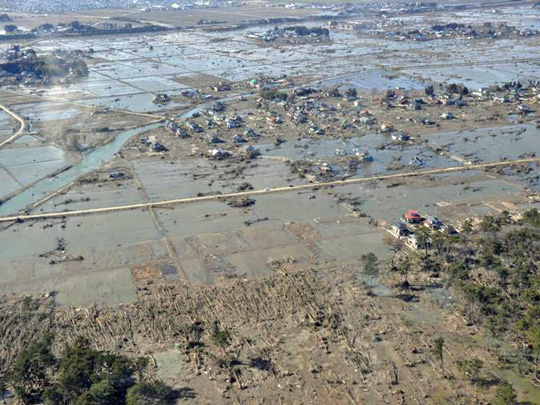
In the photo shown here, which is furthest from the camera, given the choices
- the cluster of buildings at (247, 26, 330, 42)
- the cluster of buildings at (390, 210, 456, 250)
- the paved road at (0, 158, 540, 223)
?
the cluster of buildings at (247, 26, 330, 42)

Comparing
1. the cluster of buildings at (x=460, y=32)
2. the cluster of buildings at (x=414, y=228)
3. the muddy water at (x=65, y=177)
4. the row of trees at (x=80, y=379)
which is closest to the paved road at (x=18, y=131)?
the muddy water at (x=65, y=177)

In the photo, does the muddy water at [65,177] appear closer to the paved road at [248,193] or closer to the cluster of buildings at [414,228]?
the paved road at [248,193]

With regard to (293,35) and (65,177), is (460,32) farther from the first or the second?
(65,177)

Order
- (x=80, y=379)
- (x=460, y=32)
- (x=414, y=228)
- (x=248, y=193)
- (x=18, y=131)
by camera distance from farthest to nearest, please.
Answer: (x=460, y=32)
(x=18, y=131)
(x=248, y=193)
(x=414, y=228)
(x=80, y=379)

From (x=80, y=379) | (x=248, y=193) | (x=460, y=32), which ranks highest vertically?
(x=460, y=32)

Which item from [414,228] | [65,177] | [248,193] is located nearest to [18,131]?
[65,177]

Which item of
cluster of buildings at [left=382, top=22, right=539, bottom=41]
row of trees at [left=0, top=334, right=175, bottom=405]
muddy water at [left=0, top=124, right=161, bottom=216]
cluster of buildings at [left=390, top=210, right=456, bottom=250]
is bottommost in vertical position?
cluster of buildings at [left=390, top=210, right=456, bottom=250]

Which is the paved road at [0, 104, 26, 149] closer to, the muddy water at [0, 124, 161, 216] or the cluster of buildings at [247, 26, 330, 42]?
the muddy water at [0, 124, 161, 216]

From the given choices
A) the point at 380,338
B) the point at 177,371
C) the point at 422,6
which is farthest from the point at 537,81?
the point at 422,6

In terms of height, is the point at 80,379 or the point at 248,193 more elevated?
the point at 80,379

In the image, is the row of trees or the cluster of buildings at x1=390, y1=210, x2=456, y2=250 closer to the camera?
the row of trees

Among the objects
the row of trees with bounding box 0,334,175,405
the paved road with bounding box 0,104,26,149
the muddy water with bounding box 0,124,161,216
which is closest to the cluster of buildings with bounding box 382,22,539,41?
the paved road with bounding box 0,104,26,149

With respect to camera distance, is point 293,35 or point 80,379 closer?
point 80,379
